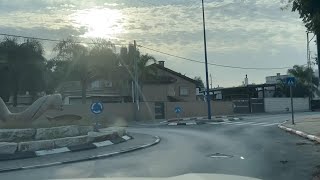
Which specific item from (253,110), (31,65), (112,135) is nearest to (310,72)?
(253,110)

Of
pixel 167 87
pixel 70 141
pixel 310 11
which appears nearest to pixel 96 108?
pixel 70 141

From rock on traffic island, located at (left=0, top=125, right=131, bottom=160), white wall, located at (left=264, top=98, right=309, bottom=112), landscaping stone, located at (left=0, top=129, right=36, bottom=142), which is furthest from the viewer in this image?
white wall, located at (left=264, top=98, right=309, bottom=112)

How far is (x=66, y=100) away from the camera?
59688 mm

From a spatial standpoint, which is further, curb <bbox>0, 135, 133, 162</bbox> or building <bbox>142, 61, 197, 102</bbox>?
building <bbox>142, 61, 197, 102</bbox>

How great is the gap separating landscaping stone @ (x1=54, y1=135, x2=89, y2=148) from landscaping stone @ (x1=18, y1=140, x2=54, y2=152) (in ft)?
0.89

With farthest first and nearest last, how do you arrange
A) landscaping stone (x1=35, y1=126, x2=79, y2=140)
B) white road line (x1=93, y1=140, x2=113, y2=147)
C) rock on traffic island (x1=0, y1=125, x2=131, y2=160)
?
1. white road line (x1=93, y1=140, x2=113, y2=147)
2. landscaping stone (x1=35, y1=126, x2=79, y2=140)
3. rock on traffic island (x1=0, y1=125, x2=131, y2=160)

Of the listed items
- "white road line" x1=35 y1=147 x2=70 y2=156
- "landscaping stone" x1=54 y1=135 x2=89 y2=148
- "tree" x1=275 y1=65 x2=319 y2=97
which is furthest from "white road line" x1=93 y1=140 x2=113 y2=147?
"tree" x1=275 y1=65 x2=319 y2=97

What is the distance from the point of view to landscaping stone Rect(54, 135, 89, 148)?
1695cm

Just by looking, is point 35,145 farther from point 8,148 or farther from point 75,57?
point 75,57

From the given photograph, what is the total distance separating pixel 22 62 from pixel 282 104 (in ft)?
119

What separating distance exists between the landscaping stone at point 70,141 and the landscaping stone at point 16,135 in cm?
130

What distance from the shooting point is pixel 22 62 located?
43.2 metres

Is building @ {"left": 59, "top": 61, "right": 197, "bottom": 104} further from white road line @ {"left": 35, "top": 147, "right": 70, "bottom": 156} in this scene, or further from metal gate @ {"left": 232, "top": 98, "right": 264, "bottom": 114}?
white road line @ {"left": 35, "top": 147, "right": 70, "bottom": 156}

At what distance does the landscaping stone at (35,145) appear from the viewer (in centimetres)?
1574
